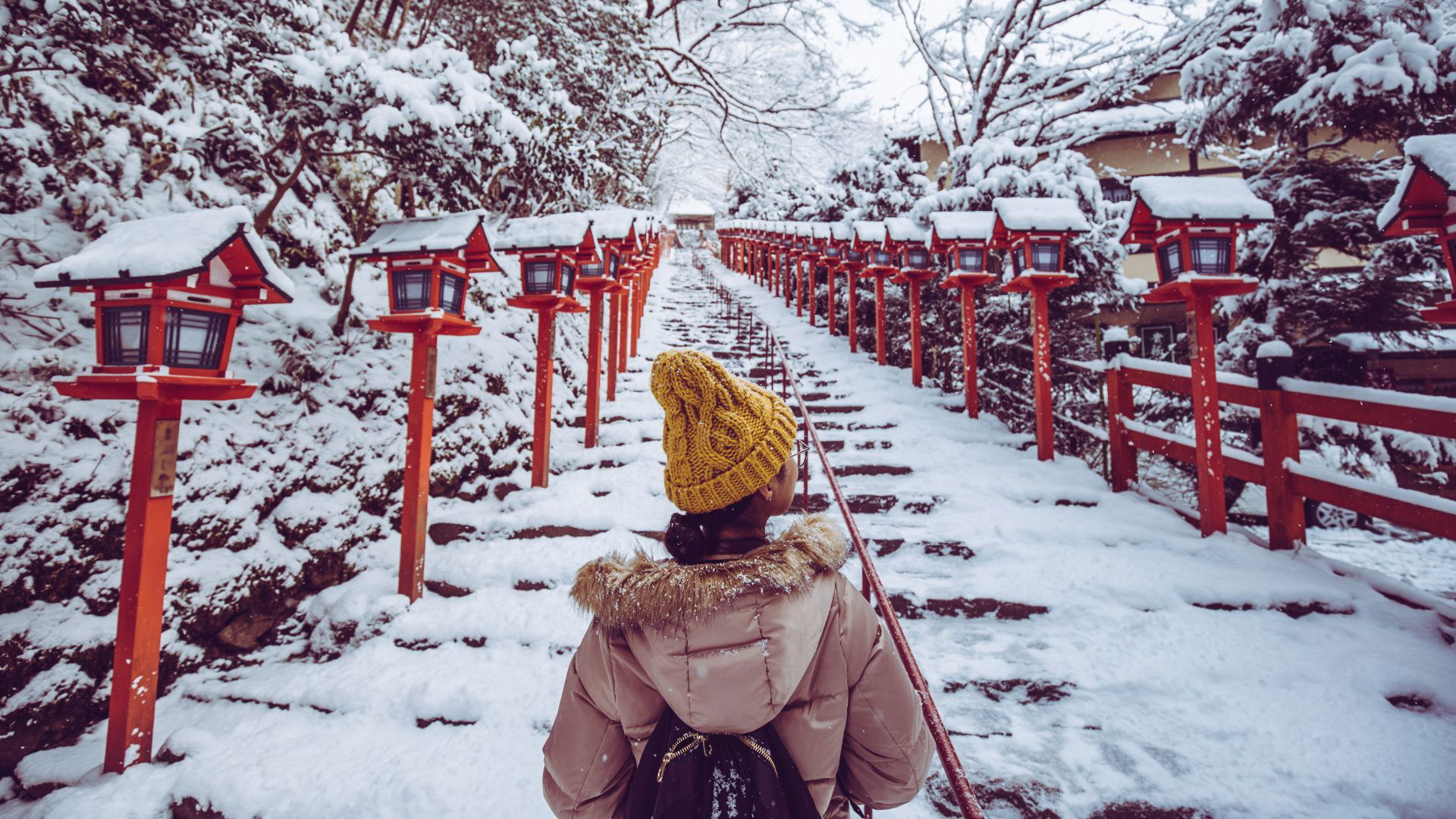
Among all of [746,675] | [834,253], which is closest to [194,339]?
[746,675]

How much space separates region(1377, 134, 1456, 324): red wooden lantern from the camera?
2.70 meters

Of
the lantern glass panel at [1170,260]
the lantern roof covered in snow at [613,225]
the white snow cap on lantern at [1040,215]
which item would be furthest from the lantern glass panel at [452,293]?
the lantern glass panel at [1170,260]

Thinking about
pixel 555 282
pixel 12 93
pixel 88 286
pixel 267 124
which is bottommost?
pixel 88 286

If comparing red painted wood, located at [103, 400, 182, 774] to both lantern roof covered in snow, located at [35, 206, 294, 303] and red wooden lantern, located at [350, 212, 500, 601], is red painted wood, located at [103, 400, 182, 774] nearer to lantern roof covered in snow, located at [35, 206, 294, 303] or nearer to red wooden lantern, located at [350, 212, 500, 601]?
lantern roof covered in snow, located at [35, 206, 294, 303]

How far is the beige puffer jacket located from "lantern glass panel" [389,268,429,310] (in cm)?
359

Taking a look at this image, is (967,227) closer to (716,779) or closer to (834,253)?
(834,253)

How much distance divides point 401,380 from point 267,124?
3.07 meters

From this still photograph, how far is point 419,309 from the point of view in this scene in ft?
13.4

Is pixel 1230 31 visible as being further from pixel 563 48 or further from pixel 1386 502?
pixel 563 48

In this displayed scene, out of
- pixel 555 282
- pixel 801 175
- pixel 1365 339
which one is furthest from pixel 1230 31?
pixel 555 282

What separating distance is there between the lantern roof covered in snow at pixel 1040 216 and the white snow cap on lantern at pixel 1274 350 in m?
2.16

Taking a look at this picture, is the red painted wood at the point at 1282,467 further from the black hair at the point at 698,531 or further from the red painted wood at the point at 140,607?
the red painted wood at the point at 140,607

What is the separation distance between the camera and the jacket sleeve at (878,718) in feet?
4.33

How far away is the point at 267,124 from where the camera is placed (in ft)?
19.0
